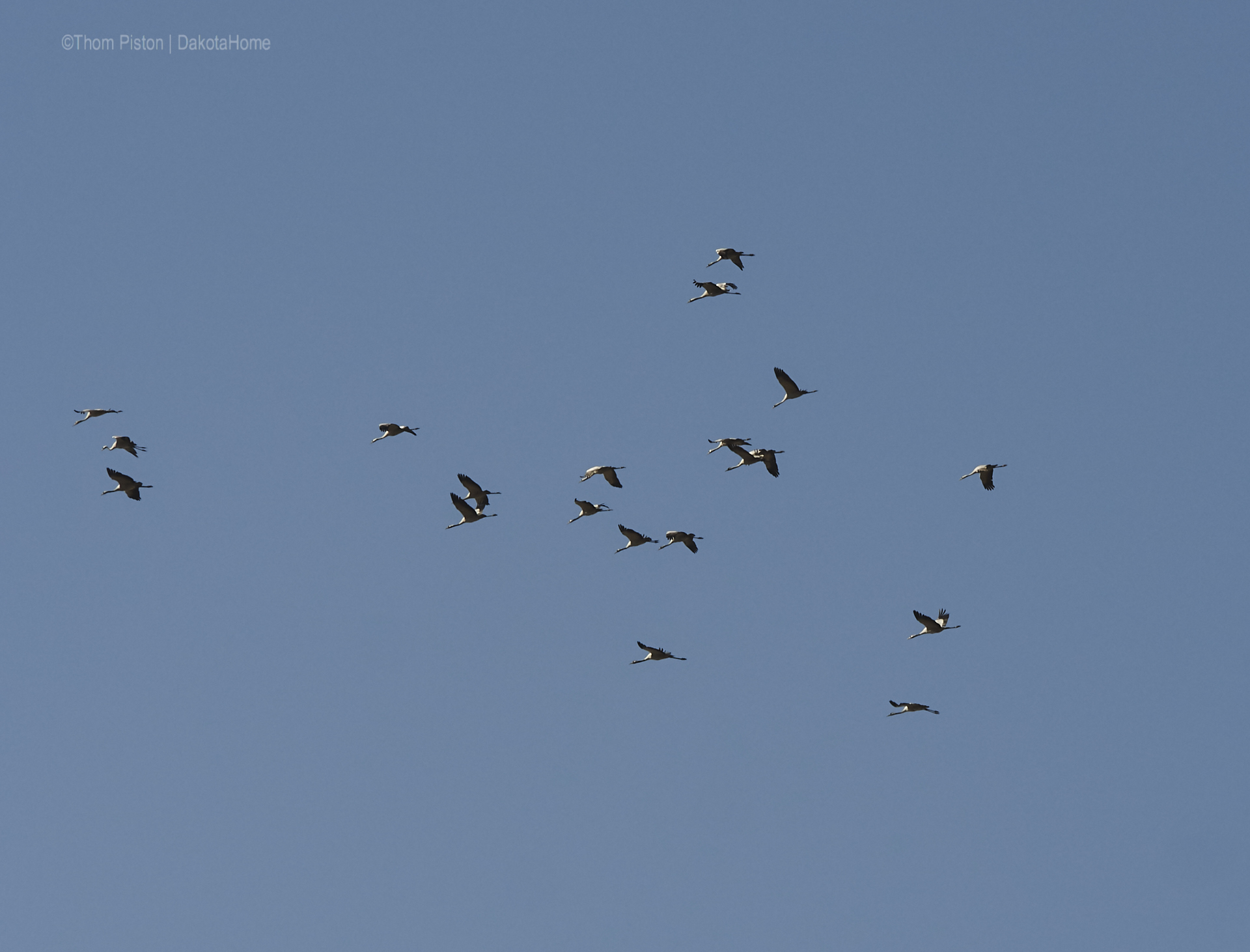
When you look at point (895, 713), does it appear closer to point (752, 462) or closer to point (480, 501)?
point (752, 462)

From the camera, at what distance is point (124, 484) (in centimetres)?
10362

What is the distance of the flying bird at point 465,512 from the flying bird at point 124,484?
14279mm

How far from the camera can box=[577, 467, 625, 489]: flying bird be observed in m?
102

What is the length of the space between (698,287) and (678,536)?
11456 mm

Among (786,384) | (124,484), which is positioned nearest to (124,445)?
(124,484)

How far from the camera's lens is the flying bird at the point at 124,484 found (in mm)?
103625

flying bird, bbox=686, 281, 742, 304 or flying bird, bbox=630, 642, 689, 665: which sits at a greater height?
flying bird, bbox=686, 281, 742, 304

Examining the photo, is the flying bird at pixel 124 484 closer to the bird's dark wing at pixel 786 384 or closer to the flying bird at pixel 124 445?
the flying bird at pixel 124 445

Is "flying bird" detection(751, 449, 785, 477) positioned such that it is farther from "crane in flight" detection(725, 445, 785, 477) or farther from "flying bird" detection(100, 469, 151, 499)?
"flying bird" detection(100, 469, 151, 499)

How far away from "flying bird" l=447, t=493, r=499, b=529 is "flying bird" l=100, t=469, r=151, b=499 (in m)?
14.3

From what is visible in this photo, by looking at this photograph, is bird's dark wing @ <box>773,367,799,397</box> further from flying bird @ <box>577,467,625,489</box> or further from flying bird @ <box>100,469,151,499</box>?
flying bird @ <box>100,469,151,499</box>

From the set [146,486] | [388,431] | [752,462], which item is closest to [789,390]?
[752,462]

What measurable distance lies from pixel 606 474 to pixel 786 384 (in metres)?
9.19

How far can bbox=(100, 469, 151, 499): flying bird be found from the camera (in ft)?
340
